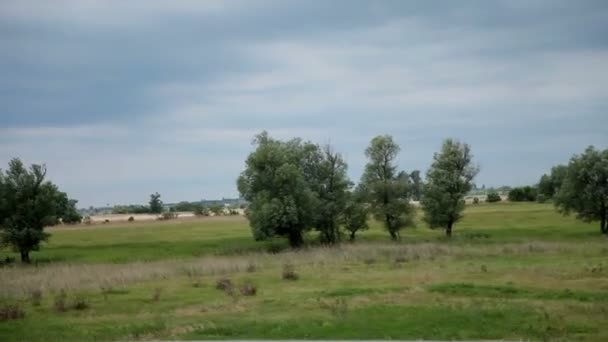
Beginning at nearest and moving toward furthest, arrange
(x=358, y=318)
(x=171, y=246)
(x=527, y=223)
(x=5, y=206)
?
(x=358, y=318) < (x=5, y=206) < (x=171, y=246) < (x=527, y=223)

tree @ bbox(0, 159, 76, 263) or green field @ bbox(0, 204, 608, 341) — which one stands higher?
tree @ bbox(0, 159, 76, 263)

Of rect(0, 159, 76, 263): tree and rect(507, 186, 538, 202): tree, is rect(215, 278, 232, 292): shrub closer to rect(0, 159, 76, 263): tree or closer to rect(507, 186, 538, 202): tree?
rect(0, 159, 76, 263): tree

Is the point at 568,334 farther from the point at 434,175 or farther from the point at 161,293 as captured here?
the point at 434,175

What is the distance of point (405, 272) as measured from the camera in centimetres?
3064

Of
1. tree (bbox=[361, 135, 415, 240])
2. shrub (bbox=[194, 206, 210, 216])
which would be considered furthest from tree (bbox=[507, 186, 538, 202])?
tree (bbox=[361, 135, 415, 240])

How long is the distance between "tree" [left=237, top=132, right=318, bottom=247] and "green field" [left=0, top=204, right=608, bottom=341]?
13147mm

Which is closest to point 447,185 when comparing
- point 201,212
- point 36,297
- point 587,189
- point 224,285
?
point 587,189

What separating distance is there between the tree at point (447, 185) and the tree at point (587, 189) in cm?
1059

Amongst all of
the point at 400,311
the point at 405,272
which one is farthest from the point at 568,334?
the point at 405,272

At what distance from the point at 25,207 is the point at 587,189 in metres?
60.2

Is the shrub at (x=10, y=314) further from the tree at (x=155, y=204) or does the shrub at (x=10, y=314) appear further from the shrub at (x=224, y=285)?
the tree at (x=155, y=204)

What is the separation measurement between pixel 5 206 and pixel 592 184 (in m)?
62.8

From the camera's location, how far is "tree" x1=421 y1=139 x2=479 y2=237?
63406mm

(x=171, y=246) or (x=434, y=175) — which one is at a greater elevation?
(x=434, y=175)
